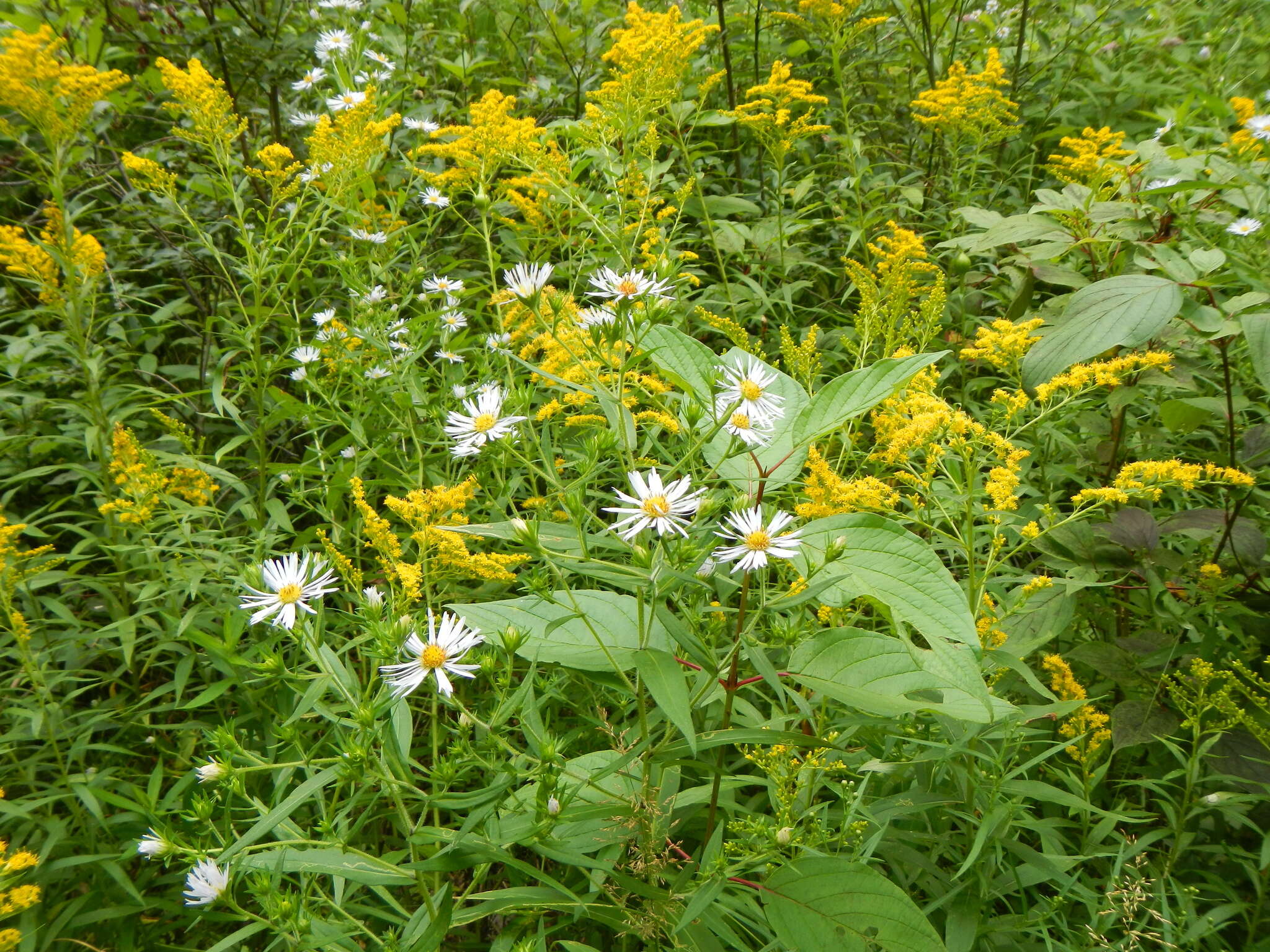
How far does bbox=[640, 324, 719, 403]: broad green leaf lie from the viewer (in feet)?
4.21

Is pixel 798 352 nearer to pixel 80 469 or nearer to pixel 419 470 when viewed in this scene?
pixel 419 470

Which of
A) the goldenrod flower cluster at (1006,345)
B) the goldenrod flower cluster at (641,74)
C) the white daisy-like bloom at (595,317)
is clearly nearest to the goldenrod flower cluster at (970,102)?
the goldenrod flower cluster at (641,74)

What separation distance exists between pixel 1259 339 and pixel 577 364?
1321mm

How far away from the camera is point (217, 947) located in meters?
1.36

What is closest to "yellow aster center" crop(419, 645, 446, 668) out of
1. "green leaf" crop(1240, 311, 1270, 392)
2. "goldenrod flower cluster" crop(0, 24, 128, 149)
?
"green leaf" crop(1240, 311, 1270, 392)

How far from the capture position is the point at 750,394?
127 cm

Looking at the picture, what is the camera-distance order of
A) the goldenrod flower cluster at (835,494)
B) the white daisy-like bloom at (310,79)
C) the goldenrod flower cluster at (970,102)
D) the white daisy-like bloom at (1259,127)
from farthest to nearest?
1. the white daisy-like bloom at (310,79)
2. the goldenrod flower cluster at (970,102)
3. the white daisy-like bloom at (1259,127)
4. the goldenrod flower cluster at (835,494)

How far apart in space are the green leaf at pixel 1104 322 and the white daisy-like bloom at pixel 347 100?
2080mm

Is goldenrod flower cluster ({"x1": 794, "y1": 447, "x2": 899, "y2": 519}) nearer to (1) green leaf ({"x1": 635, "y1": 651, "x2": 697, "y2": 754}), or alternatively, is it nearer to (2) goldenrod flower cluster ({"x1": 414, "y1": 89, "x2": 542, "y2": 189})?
(1) green leaf ({"x1": 635, "y1": 651, "x2": 697, "y2": 754})

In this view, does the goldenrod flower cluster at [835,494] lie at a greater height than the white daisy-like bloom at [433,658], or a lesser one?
greater

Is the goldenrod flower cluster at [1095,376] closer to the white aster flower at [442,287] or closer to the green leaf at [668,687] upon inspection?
the green leaf at [668,687]

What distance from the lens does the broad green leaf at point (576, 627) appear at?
45.4 inches

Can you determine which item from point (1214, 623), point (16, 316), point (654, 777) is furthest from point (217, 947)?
point (16, 316)

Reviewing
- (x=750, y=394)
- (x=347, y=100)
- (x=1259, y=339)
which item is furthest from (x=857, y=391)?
(x=347, y=100)
